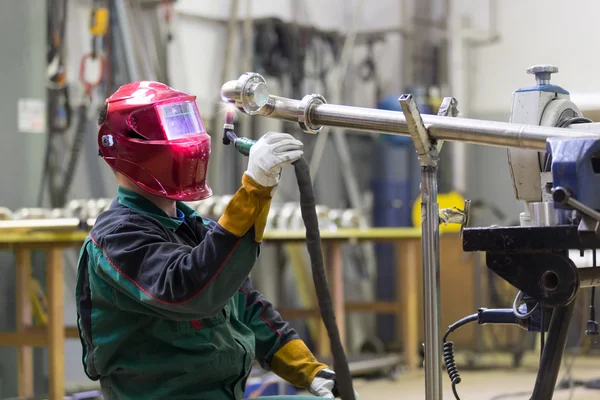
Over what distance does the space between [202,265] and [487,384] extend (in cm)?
385

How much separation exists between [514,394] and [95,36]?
9.44 feet

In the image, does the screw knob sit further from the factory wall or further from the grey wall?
the factory wall

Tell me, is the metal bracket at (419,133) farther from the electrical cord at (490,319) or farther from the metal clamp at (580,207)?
the electrical cord at (490,319)

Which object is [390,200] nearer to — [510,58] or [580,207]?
[510,58]

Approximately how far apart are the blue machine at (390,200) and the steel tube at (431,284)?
540cm

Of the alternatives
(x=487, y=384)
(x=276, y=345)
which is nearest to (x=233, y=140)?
(x=276, y=345)

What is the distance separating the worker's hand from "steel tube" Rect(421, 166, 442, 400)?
239 mm

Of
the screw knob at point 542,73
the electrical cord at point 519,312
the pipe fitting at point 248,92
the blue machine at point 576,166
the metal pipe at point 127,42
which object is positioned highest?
the metal pipe at point 127,42

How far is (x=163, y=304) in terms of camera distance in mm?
1624

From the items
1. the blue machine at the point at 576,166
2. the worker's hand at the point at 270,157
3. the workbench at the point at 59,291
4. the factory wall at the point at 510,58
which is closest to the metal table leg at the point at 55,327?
the workbench at the point at 59,291

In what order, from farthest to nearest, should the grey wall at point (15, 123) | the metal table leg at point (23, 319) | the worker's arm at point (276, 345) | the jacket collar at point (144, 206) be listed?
the grey wall at point (15, 123), the metal table leg at point (23, 319), the worker's arm at point (276, 345), the jacket collar at point (144, 206)

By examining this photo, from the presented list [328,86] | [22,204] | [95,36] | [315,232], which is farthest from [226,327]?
[328,86]

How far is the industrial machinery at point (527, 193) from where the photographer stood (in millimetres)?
1336

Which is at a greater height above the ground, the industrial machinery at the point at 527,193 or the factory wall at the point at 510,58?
the factory wall at the point at 510,58
